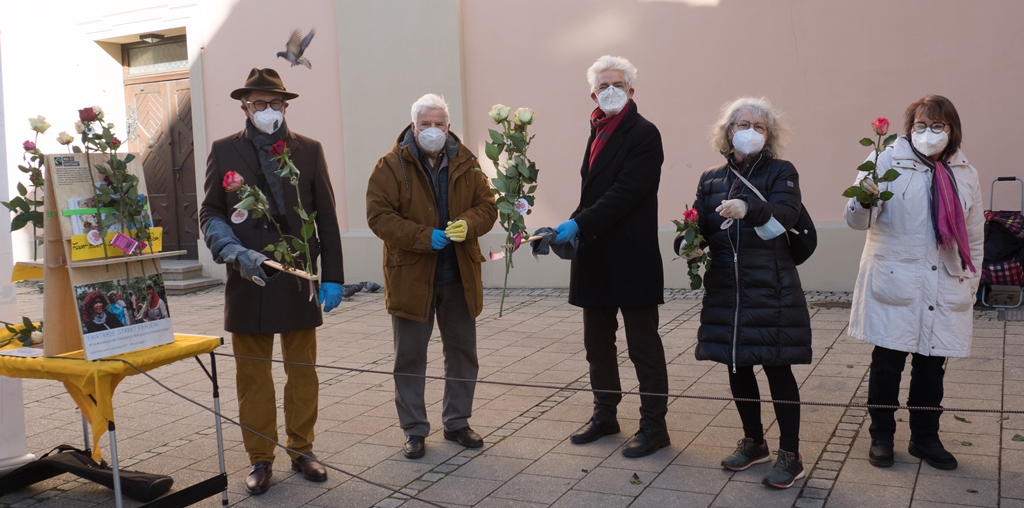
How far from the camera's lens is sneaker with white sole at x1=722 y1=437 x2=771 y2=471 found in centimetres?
439

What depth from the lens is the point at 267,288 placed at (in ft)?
14.5

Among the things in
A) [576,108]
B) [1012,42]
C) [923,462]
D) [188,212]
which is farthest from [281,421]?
[188,212]

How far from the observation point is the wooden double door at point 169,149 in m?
12.9

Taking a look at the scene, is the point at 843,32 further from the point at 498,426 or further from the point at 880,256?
the point at 498,426

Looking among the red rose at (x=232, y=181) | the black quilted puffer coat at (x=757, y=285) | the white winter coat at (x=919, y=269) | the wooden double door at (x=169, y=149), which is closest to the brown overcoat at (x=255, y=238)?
the red rose at (x=232, y=181)

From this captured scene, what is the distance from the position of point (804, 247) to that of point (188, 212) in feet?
34.6

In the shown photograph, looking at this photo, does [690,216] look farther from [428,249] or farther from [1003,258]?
[1003,258]

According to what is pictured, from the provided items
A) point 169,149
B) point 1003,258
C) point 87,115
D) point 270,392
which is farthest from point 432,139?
point 169,149

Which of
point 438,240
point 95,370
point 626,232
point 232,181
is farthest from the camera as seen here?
A: point 626,232

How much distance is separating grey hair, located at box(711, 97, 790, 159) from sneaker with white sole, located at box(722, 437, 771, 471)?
1372 mm

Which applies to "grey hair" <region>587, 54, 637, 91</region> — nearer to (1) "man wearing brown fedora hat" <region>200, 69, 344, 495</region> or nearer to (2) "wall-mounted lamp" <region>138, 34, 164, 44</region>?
(1) "man wearing brown fedora hat" <region>200, 69, 344, 495</region>

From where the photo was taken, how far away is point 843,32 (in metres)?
8.98

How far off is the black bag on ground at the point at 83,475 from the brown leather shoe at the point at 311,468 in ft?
1.99

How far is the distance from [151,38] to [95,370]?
34.1ft
